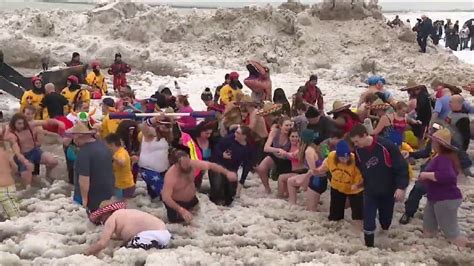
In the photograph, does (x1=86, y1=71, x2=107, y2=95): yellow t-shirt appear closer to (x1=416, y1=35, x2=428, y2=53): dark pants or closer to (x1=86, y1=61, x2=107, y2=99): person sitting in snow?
(x1=86, y1=61, x2=107, y2=99): person sitting in snow

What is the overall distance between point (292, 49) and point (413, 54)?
3594 millimetres

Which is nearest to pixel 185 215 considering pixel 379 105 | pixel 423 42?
pixel 379 105

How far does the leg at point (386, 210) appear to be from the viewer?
6465mm

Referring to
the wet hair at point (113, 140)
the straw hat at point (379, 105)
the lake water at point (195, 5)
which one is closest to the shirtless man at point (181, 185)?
the wet hair at point (113, 140)

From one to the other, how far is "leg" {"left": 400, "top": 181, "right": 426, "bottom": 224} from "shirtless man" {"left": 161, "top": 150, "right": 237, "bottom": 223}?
200cm

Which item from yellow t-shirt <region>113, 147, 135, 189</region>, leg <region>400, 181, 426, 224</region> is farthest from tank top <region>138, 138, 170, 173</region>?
leg <region>400, 181, 426, 224</region>

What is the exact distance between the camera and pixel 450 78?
54.3ft

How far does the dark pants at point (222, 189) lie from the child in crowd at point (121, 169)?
97 centimetres

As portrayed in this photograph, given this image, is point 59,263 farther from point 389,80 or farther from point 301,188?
point 389,80

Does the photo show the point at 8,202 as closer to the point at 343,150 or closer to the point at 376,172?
the point at 343,150

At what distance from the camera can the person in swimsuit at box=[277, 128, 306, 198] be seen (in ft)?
25.2

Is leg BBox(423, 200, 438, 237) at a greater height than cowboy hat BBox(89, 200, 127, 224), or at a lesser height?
lesser

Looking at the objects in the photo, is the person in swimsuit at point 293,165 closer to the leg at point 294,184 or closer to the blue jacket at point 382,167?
the leg at point 294,184

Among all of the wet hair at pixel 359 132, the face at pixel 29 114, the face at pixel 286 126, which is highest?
the wet hair at pixel 359 132
